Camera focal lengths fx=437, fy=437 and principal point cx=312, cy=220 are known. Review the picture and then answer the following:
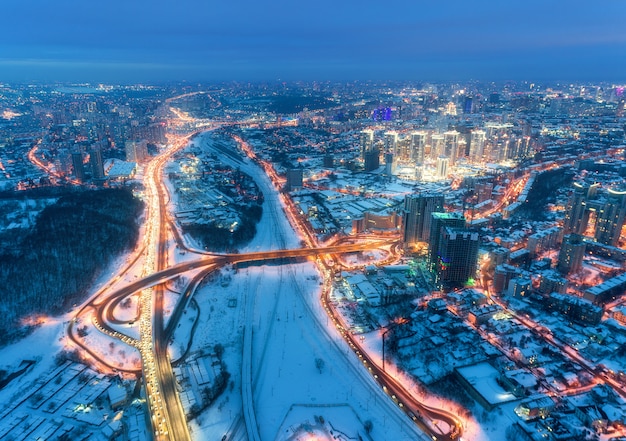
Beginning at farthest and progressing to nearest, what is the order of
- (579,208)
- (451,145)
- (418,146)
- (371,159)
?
(418,146) < (451,145) < (371,159) < (579,208)

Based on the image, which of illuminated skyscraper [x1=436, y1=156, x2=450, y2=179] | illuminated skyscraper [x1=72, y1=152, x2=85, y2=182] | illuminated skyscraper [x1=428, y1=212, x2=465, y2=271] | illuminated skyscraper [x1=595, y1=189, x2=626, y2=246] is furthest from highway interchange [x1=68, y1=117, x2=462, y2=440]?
illuminated skyscraper [x1=436, y1=156, x2=450, y2=179]

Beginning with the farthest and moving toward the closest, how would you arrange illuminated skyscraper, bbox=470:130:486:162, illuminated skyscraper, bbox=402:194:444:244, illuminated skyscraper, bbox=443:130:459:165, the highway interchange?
illuminated skyscraper, bbox=470:130:486:162 → illuminated skyscraper, bbox=443:130:459:165 → illuminated skyscraper, bbox=402:194:444:244 → the highway interchange

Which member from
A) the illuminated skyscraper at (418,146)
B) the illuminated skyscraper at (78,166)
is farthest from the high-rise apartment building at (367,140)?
the illuminated skyscraper at (78,166)

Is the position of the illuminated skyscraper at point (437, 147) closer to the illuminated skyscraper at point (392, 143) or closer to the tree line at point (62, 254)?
the illuminated skyscraper at point (392, 143)

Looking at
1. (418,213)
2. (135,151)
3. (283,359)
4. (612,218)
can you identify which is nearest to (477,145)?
(612,218)

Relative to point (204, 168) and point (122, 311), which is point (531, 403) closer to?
point (122, 311)

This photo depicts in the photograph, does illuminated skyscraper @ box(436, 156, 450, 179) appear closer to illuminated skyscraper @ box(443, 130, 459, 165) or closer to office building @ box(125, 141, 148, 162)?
illuminated skyscraper @ box(443, 130, 459, 165)

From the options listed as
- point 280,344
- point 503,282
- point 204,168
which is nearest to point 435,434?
point 280,344

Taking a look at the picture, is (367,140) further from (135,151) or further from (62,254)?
(62,254)

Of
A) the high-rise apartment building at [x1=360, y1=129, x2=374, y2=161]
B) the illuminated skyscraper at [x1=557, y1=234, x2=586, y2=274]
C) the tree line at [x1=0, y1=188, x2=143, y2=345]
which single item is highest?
the high-rise apartment building at [x1=360, y1=129, x2=374, y2=161]
